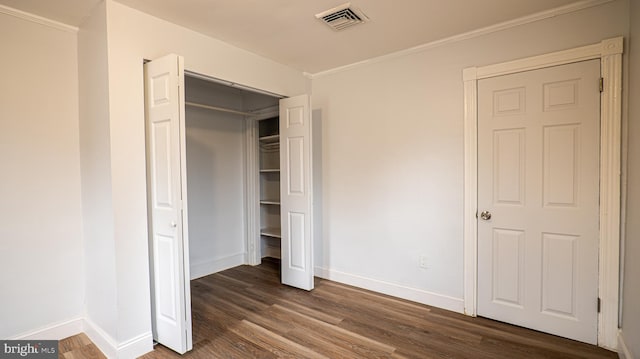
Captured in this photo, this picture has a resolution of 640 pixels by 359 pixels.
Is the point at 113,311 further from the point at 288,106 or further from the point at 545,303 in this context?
the point at 545,303

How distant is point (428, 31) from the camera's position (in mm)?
2631

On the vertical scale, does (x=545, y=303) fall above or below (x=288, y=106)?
below

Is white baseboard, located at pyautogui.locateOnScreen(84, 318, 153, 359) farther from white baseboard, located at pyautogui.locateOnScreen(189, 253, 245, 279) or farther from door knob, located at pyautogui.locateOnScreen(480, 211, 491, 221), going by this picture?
door knob, located at pyautogui.locateOnScreen(480, 211, 491, 221)

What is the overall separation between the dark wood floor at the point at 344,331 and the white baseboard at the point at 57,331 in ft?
2.69

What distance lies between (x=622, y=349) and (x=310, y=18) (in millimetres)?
3307

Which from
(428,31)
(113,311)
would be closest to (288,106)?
(428,31)

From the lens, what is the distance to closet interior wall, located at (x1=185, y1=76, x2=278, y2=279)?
382 cm

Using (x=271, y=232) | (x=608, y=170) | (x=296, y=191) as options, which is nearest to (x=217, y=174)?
(x=271, y=232)

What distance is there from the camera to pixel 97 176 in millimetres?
2275

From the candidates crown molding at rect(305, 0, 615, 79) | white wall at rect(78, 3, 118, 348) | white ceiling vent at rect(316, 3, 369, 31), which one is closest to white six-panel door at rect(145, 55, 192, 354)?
white wall at rect(78, 3, 118, 348)

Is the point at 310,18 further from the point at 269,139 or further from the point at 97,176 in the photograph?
the point at 269,139

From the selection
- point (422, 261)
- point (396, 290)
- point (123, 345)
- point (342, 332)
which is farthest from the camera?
point (396, 290)

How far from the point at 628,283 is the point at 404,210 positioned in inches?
65.9

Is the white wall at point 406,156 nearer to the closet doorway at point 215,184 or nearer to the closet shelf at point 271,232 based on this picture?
the closet doorway at point 215,184
